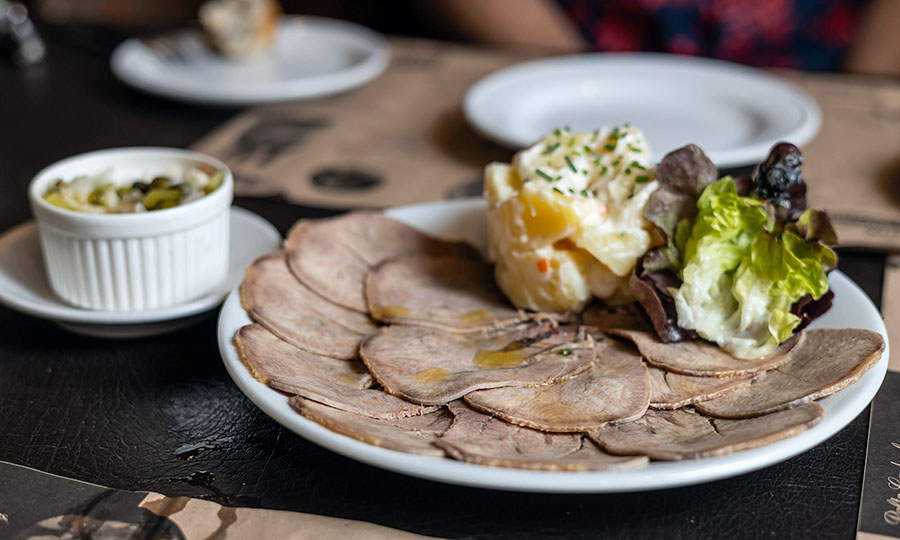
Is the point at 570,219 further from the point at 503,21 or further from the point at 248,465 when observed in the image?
the point at 503,21

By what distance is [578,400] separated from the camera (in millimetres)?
1098

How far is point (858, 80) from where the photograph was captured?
2748mm

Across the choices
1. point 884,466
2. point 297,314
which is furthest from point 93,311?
point 884,466

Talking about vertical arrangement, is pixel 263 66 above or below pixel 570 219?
below

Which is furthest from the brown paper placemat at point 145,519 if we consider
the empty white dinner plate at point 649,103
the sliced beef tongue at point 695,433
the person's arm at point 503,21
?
the person's arm at point 503,21

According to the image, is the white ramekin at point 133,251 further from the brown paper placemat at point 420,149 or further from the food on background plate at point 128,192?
the brown paper placemat at point 420,149

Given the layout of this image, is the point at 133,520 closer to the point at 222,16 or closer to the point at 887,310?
the point at 887,310

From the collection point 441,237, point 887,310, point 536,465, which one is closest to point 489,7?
point 441,237

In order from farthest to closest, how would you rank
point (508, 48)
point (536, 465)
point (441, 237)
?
point (508, 48) < point (441, 237) < point (536, 465)

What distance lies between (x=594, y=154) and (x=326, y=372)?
586 millimetres

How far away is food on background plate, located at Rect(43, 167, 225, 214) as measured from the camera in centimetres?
143

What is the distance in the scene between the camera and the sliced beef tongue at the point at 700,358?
3.85ft

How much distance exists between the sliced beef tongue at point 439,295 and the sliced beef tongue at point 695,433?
1.10 feet

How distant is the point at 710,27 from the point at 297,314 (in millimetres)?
2843
